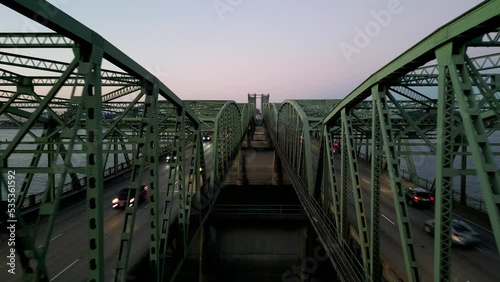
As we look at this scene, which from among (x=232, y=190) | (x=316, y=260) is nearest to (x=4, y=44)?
(x=316, y=260)

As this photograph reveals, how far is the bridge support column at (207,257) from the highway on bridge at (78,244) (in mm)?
8261

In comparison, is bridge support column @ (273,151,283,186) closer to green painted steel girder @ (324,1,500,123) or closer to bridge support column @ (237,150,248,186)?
bridge support column @ (237,150,248,186)

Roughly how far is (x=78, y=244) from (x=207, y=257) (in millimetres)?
17078

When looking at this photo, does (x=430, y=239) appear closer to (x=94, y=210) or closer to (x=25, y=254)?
(x=94, y=210)

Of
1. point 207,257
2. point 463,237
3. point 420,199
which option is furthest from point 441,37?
point 207,257

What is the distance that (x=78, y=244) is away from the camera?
16359 mm

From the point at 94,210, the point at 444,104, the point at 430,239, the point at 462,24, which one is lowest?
the point at 430,239

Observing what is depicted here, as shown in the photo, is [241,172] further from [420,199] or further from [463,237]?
[463,237]

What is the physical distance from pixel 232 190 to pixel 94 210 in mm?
49384

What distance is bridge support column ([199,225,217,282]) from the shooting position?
102ft

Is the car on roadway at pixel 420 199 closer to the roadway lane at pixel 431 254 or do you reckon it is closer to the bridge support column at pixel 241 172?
the roadway lane at pixel 431 254

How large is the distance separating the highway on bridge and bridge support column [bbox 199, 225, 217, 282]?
27.1 feet

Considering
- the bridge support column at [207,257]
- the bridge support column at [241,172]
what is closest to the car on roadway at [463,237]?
the bridge support column at [207,257]

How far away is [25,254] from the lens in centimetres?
515
